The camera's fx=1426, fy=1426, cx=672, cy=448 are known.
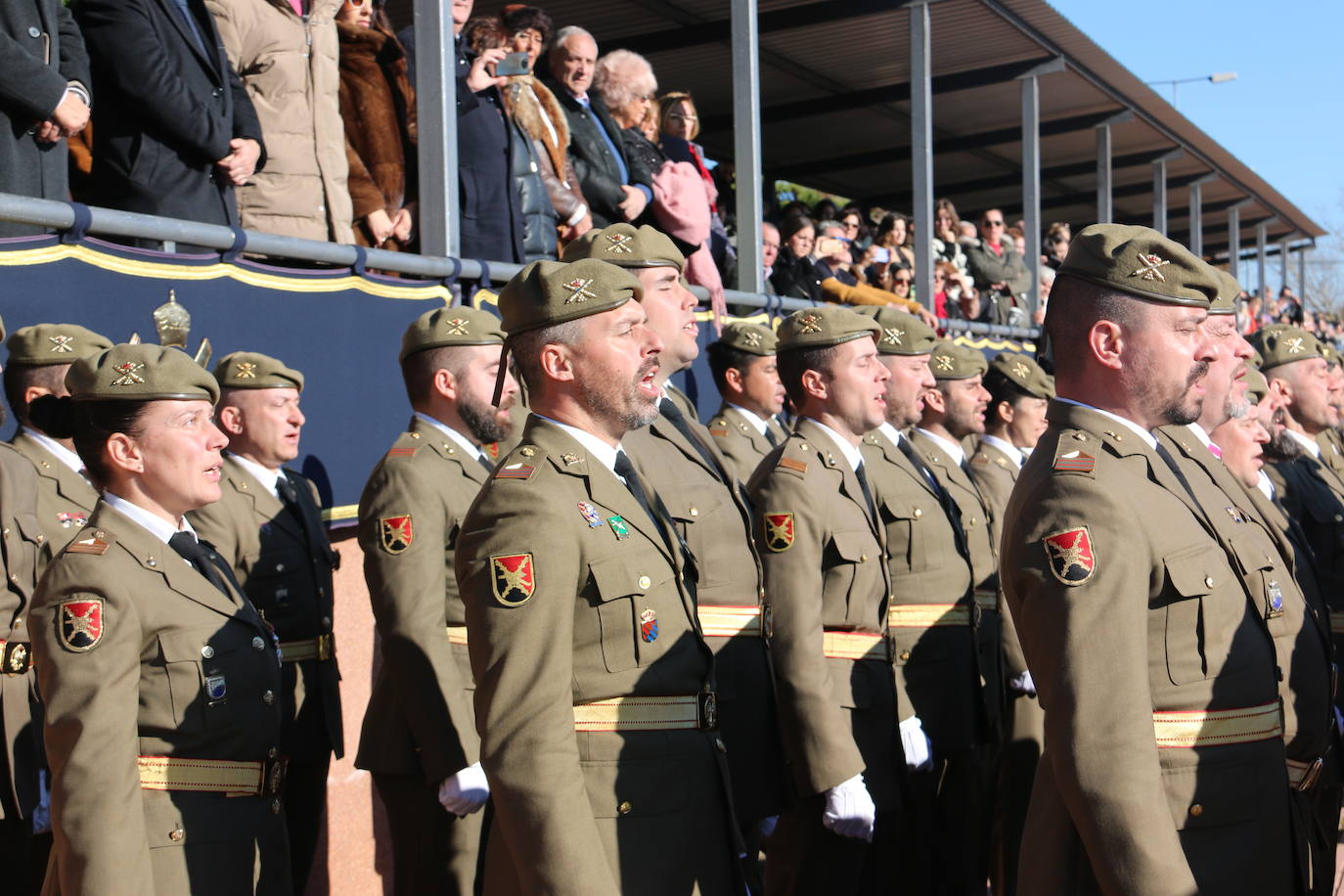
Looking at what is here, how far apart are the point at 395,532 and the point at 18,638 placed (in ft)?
3.32

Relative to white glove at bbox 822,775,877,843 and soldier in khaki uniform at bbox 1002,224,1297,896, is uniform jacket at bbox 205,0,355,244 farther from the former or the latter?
soldier in khaki uniform at bbox 1002,224,1297,896

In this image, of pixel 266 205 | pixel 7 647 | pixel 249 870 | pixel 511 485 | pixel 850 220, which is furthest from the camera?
pixel 850 220

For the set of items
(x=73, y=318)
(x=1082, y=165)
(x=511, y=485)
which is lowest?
(x=511, y=485)

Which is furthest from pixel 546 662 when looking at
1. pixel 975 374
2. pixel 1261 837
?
pixel 975 374

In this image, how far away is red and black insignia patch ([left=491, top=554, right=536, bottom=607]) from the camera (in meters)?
2.63

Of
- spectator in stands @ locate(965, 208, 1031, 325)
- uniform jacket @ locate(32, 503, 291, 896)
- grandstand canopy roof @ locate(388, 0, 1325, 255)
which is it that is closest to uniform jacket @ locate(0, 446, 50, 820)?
uniform jacket @ locate(32, 503, 291, 896)

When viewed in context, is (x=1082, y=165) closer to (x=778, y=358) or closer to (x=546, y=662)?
(x=778, y=358)

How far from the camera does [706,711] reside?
2949 millimetres

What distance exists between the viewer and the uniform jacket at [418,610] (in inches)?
153

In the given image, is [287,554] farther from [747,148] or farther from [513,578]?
[747,148]

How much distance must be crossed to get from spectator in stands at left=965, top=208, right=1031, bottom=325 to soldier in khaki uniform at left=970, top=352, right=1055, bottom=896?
559 centimetres

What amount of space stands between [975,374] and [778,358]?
1914mm

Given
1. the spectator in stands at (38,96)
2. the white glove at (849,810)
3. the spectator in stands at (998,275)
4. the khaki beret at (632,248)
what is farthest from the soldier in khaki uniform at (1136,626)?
the spectator in stands at (998,275)

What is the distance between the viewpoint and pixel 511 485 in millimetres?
2775
